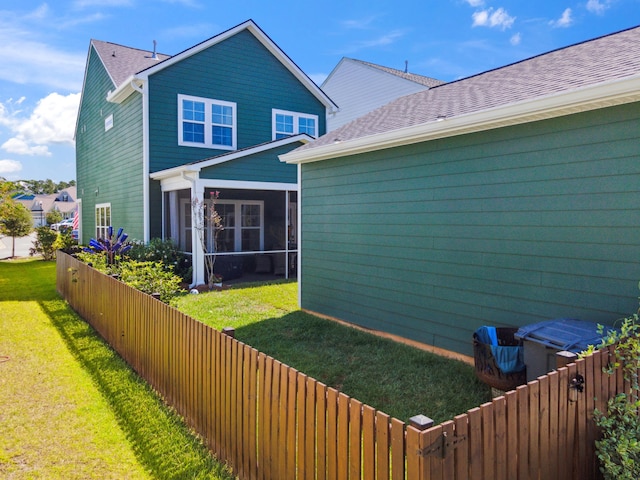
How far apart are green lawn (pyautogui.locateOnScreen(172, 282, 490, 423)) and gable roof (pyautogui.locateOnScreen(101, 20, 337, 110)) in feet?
24.4

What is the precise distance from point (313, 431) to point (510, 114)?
4.11 m

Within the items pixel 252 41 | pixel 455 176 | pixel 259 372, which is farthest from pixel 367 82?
pixel 259 372

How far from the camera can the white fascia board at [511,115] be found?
13.8ft

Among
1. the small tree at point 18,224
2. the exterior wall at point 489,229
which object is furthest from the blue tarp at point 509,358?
the small tree at point 18,224

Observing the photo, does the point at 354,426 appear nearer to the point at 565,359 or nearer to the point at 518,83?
the point at 565,359

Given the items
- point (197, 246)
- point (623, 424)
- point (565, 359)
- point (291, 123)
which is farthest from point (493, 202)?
point (291, 123)

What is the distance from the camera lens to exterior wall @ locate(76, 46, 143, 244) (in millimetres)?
13734

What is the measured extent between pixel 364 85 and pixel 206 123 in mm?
11922

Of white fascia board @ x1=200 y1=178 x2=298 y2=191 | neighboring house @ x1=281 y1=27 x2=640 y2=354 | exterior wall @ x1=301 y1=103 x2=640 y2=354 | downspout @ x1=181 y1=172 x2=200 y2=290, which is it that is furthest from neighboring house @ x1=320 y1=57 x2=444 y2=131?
exterior wall @ x1=301 y1=103 x2=640 y2=354

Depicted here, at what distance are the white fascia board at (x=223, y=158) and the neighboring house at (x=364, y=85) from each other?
9269 mm

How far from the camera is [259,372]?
3164 millimetres

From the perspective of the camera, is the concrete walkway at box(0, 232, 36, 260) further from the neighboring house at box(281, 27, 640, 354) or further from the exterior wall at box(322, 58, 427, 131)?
the neighboring house at box(281, 27, 640, 354)

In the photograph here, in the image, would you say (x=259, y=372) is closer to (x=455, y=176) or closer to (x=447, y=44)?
(x=455, y=176)

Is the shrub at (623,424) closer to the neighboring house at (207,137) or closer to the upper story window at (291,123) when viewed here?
the neighboring house at (207,137)
